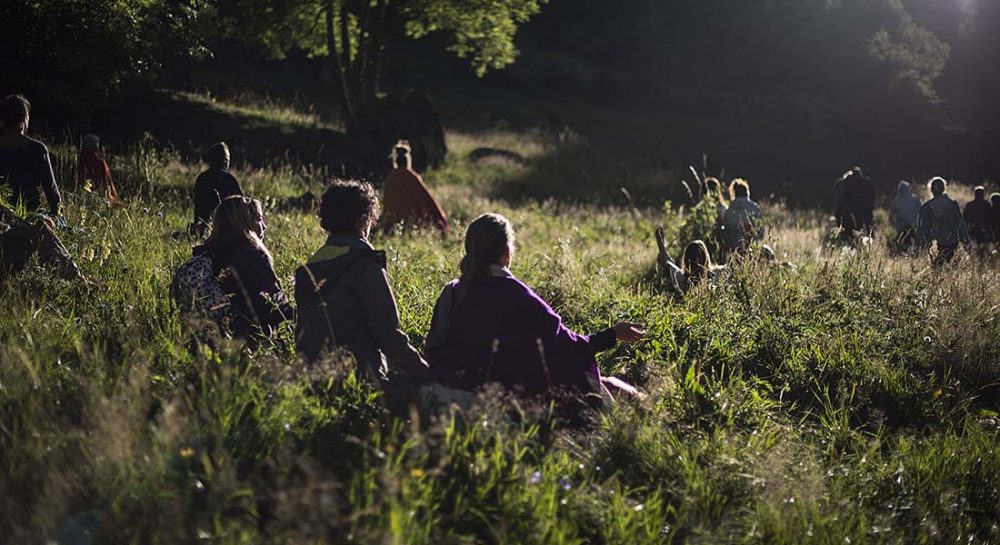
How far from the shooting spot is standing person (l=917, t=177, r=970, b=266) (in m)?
12.3

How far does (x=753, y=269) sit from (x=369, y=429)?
15.9 ft

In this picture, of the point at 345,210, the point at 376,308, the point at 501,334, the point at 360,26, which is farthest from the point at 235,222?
the point at 360,26

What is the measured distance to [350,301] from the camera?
15.3 ft

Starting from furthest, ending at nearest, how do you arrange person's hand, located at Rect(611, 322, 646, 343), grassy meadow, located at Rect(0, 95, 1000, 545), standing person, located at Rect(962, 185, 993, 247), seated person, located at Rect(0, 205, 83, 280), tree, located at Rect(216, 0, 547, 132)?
tree, located at Rect(216, 0, 547, 132) → standing person, located at Rect(962, 185, 993, 247) → seated person, located at Rect(0, 205, 83, 280) → person's hand, located at Rect(611, 322, 646, 343) → grassy meadow, located at Rect(0, 95, 1000, 545)

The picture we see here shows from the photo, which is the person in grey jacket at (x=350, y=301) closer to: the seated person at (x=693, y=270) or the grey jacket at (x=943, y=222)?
the seated person at (x=693, y=270)

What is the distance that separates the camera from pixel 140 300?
5453mm

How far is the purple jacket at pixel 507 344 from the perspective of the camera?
4551 millimetres

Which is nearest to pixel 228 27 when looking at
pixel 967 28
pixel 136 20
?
pixel 136 20

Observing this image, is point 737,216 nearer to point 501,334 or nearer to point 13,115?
point 501,334

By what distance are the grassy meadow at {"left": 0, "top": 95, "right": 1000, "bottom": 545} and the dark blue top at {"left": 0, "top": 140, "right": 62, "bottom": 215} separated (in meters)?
0.48

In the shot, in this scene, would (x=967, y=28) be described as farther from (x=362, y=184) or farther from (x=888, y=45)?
(x=362, y=184)

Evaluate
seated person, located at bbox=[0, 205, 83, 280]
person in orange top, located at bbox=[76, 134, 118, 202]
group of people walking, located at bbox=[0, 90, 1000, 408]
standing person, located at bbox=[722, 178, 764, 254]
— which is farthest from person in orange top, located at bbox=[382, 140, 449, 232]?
group of people walking, located at bbox=[0, 90, 1000, 408]

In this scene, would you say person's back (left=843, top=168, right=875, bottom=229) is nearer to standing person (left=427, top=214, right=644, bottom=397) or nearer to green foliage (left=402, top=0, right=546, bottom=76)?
green foliage (left=402, top=0, right=546, bottom=76)

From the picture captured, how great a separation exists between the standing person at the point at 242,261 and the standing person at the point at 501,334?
1.20m
